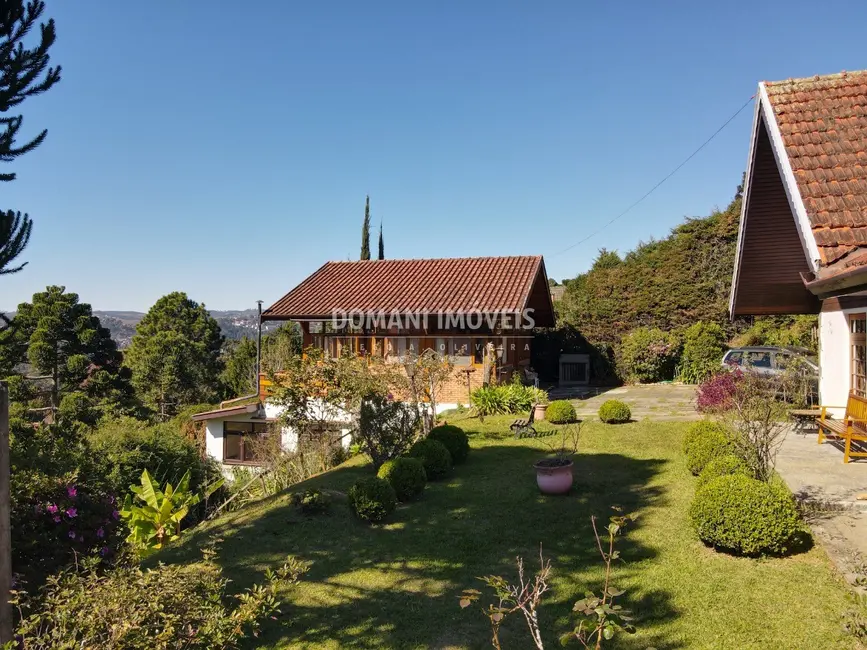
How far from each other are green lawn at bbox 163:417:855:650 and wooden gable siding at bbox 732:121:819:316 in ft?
13.0

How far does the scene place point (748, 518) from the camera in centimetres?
623

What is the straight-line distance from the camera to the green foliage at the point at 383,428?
36.2 feet

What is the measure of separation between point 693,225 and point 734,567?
23.1 metres

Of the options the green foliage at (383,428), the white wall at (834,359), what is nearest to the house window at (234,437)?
the green foliage at (383,428)

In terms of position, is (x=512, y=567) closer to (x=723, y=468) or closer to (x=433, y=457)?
(x=723, y=468)

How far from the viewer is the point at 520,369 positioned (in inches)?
928

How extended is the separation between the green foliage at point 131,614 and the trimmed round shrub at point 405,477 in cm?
442

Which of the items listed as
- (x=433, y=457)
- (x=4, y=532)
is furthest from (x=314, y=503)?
(x=4, y=532)

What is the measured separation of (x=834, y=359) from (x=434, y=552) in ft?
28.5

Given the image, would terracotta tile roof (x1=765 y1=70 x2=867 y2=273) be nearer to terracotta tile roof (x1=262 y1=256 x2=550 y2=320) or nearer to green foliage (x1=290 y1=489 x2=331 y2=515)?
green foliage (x1=290 y1=489 x2=331 y2=515)

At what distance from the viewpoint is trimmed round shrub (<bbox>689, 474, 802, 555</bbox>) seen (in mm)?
6141

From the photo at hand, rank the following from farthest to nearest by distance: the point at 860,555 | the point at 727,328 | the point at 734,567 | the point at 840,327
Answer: the point at 727,328 → the point at 840,327 → the point at 734,567 → the point at 860,555

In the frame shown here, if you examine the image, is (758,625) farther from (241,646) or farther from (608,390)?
(608,390)

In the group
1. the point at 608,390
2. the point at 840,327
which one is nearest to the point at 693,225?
the point at 608,390
